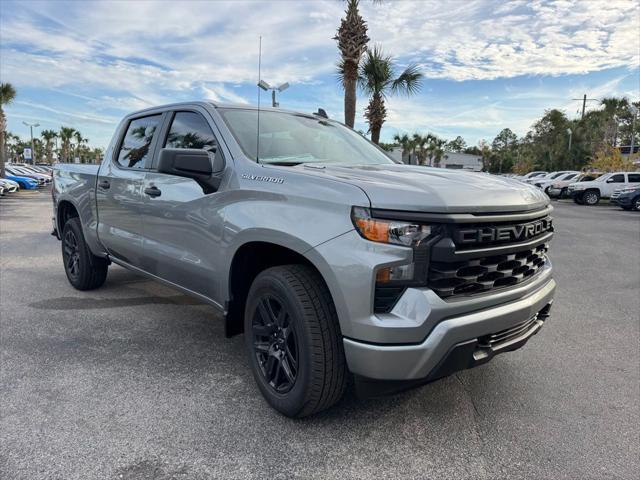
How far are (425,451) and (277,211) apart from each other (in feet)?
4.87

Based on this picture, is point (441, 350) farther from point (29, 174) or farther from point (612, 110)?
point (612, 110)

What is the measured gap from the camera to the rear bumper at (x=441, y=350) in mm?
2172

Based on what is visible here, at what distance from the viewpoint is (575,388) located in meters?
3.18

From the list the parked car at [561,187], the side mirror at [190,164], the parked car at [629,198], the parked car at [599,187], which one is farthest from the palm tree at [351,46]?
the parked car at [561,187]

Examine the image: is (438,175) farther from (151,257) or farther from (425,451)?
(151,257)

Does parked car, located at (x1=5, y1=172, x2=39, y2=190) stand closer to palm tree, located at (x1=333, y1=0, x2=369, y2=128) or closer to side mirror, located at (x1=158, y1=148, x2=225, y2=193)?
palm tree, located at (x1=333, y1=0, x2=369, y2=128)

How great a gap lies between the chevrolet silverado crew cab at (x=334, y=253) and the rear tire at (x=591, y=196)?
2519 centimetres

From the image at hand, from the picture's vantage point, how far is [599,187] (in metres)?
24.8

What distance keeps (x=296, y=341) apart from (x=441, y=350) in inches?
29.1

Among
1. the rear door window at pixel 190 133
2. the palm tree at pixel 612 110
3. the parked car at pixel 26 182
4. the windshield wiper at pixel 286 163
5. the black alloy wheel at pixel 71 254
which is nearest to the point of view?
the windshield wiper at pixel 286 163

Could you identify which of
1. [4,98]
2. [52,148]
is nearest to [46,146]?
[52,148]

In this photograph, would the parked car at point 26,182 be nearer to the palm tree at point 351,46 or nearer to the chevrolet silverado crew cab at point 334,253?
the palm tree at point 351,46

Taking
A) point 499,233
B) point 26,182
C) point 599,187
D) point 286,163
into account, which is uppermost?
point 286,163

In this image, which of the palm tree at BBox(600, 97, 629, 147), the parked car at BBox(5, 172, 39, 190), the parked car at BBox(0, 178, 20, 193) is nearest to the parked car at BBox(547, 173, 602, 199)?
the palm tree at BBox(600, 97, 629, 147)
